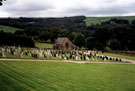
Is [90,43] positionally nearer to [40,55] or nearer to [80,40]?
[80,40]

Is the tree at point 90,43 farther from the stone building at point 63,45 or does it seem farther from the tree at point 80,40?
the stone building at point 63,45

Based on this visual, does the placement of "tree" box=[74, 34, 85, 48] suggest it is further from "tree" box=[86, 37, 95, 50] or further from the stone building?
the stone building

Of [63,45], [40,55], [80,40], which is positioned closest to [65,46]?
[63,45]

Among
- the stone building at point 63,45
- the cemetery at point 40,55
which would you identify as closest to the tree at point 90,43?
the stone building at point 63,45

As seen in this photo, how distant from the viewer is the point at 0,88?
488 inches

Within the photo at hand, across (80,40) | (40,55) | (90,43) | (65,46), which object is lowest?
(65,46)

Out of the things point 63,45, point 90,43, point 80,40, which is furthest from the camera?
point 80,40

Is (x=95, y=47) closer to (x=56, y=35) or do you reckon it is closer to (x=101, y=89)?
(x=56, y=35)

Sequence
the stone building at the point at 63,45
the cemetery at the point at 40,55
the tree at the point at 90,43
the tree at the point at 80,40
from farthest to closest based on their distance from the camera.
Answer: the tree at the point at 80,40 → the tree at the point at 90,43 → the stone building at the point at 63,45 → the cemetery at the point at 40,55

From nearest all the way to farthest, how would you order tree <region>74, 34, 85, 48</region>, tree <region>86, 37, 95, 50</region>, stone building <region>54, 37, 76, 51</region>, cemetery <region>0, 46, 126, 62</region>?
1. cemetery <region>0, 46, 126, 62</region>
2. stone building <region>54, 37, 76, 51</region>
3. tree <region>86, 37, 95, 50</region>
4. tree <region>74, 34, 85, 48</region>

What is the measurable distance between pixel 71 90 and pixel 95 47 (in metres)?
70.4

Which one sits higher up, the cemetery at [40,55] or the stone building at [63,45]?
the cemetery at [40,55]

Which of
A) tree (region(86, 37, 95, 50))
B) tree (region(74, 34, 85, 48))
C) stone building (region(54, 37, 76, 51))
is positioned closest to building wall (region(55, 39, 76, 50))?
stone building (region(54, 37, 76, 51))

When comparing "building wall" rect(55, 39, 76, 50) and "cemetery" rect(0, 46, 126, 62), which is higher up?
"cemetery" rect(0, 46, 126, 62)
